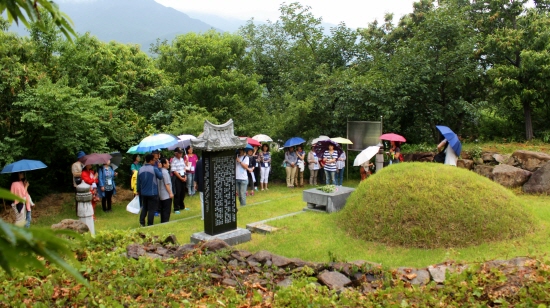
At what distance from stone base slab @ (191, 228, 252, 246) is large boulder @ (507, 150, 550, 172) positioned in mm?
9200

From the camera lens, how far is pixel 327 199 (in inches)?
444

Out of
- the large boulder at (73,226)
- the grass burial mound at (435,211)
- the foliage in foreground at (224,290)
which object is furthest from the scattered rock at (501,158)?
the large boulder at (73,226)

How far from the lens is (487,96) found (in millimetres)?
18453

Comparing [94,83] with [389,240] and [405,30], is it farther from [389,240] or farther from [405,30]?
[405,30]

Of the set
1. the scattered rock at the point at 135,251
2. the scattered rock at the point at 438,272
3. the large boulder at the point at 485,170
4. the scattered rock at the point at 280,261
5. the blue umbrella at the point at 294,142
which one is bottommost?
the scattered rock at the point at 280,261

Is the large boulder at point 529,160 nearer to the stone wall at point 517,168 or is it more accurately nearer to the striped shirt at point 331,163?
the stone wall at point 517,168

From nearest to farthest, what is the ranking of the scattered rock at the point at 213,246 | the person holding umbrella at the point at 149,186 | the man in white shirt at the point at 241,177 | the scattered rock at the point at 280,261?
the scattered rock at the point at 280,261
the scattered rock at the point at 213,246
the person holding umbrella at the point at 149,186
the man in white shirt at the point at 241,177

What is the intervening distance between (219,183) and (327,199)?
3.14 meters

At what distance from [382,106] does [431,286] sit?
1203cm

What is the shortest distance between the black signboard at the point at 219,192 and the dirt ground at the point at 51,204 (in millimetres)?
6136

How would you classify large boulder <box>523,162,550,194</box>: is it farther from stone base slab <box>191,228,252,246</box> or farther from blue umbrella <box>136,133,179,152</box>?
blue umbrella <box>136,133,179,152</box>

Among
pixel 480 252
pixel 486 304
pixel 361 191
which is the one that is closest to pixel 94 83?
pixel 361 191

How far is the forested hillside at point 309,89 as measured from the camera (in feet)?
41.7

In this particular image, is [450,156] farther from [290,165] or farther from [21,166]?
[21,166]
